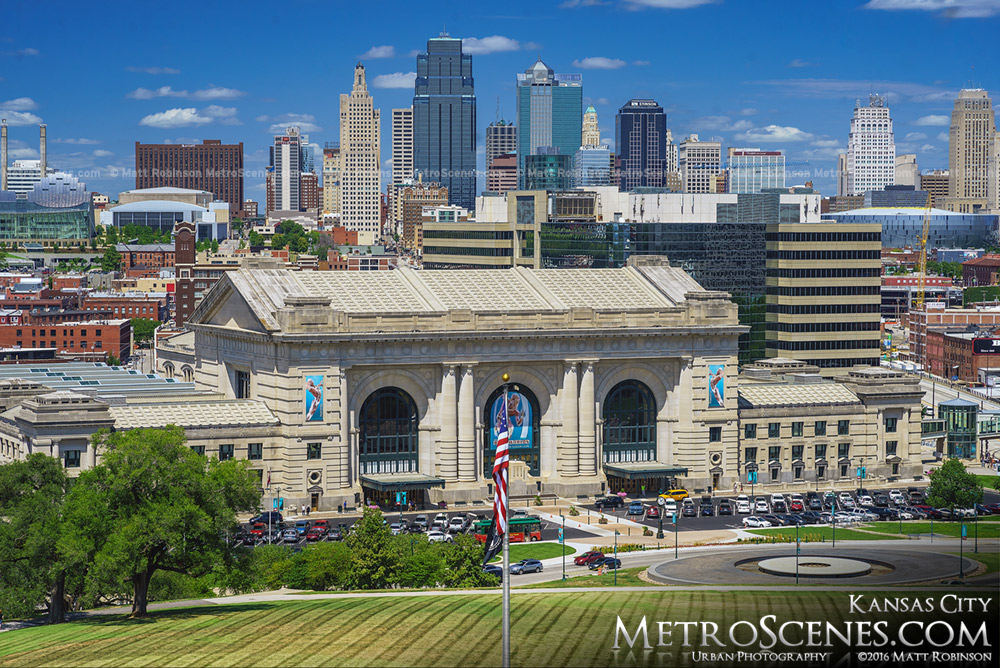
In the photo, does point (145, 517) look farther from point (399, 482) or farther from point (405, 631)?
point (399, 482)

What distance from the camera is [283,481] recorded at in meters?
156

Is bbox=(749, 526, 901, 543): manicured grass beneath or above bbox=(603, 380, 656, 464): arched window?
beneath

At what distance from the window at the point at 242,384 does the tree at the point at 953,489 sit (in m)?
62.4

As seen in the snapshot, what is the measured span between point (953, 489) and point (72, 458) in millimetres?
74235

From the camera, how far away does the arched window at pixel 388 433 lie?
161000 millimetres

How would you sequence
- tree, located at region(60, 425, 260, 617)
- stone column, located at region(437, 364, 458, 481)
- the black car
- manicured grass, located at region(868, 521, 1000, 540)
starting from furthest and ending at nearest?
stone column, located at region(437, 364, 458, 481), the black car, manicured grass, located at region(868, 521, 1000, 540), tree, located at region(60, 425, 260, 617)

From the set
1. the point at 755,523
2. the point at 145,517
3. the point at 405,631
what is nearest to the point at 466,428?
the point at 755,523

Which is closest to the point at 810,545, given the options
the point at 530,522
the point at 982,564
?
the point at 530,522

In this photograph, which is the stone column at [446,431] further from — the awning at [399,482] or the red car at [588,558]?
the red car at [588,558]

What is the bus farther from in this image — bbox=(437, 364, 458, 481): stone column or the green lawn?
the green lawn

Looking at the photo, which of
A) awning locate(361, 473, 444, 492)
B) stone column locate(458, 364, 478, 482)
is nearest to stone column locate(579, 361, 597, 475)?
stone column locate(458, 364, 478, 482)

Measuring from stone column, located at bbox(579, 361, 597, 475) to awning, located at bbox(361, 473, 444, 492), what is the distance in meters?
14.9

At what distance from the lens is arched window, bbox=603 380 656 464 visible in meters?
170

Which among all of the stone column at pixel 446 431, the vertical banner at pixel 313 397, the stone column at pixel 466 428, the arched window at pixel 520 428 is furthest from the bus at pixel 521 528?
the vertical banner at pixel 313 397
